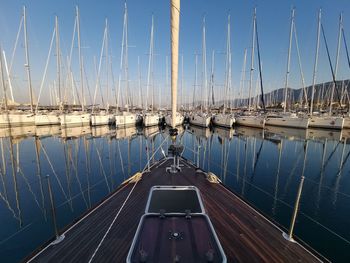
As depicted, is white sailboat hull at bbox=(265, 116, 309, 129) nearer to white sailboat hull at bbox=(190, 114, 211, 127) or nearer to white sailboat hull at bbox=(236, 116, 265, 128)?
white sailboat hull at bbox=(236, 116, 265, 128)

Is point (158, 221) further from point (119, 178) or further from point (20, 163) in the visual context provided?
point (20, 163)

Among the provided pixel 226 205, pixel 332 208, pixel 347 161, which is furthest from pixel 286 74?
pixel 226 205

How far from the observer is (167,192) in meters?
5.12

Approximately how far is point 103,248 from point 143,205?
5.73 feet

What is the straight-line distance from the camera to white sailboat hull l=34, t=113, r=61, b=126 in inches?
1369

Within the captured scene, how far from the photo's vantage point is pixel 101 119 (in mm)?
39125

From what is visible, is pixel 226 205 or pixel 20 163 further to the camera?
pixel 20 163

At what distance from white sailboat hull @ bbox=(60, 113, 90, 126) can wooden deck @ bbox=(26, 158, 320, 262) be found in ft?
112

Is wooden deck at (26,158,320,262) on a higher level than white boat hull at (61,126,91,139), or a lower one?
higher

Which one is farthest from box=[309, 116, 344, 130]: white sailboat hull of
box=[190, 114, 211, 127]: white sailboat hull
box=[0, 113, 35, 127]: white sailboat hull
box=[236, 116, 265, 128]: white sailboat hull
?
box=[0, 113, 35, 127]: white sailboat hull

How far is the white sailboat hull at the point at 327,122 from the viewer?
31.9 meters

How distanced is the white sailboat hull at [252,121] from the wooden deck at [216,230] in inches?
1305

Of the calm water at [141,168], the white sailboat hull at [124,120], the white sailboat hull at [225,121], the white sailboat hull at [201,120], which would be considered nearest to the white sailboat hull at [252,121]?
the white sailboat hull at [225,121]

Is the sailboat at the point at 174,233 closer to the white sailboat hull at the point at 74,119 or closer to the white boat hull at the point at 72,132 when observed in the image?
the white boat hull at the point at 72,132
